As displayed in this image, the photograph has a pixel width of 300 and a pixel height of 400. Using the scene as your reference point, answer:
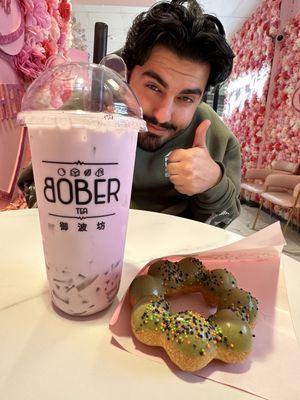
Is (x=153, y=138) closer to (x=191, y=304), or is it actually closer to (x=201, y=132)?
(x=201, y=132)

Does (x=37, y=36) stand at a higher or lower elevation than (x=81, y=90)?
higher

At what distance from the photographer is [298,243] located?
2990 millimetres

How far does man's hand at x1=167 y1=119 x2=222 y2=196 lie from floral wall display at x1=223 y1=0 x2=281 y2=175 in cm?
393

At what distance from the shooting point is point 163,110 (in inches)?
39.7

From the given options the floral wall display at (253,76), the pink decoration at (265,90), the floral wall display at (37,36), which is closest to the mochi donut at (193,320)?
the floral wall display at (37,36)

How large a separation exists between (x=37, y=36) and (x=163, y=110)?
29.0 inches

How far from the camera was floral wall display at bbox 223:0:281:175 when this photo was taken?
4242mm

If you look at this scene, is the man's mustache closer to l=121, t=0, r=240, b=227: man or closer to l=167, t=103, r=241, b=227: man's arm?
l=121, t=0, r=240, b=227: man

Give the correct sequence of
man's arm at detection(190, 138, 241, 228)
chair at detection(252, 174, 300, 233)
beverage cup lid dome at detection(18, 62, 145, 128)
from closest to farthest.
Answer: beverage cup lid dome at detection(18, 62, 145, 128)
man's arm at detection(190, 138, 241, 228)
chair at detection(252, 174, 300, 233)

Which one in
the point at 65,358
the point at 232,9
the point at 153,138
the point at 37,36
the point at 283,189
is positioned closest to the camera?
the point at 65,358

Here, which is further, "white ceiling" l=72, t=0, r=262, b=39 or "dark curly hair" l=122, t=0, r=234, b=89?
"white ceiling" l=72, t=0, r=262, b=39

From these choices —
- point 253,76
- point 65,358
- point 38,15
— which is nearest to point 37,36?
point 38,15

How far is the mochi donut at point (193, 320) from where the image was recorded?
1.12 feet

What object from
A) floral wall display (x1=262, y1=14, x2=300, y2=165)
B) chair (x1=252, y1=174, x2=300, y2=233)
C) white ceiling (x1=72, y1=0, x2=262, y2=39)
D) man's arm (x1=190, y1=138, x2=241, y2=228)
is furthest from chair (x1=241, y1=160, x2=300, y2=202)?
man's arm (x1=190, y1=138, x2=241, y2=228)
